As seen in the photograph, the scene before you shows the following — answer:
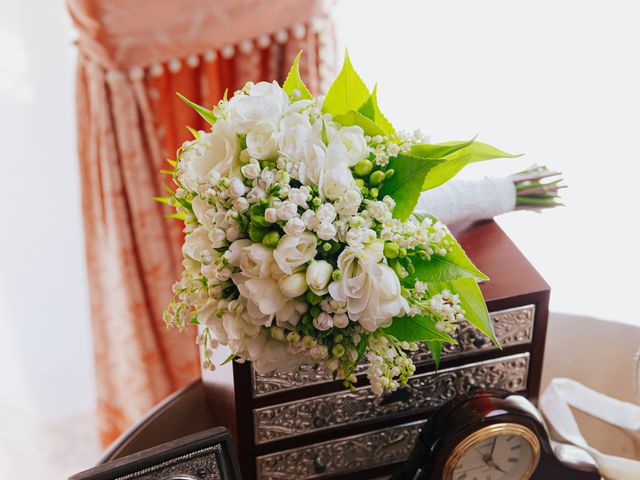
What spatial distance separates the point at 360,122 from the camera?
2.78 feet

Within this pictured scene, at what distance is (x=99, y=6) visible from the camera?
1454 millimetres

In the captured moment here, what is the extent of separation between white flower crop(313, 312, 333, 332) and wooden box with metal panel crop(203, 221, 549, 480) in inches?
7.7

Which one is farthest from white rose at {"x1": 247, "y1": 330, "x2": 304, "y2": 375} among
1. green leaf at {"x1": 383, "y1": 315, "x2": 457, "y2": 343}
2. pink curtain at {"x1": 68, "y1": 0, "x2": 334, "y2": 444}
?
pink curtain at {"x1": 68, "y1": 0, "x2": 334, "y2": 444}

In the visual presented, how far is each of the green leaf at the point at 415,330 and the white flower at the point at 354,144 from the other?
17 cm

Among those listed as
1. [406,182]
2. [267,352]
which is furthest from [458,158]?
[267,352]

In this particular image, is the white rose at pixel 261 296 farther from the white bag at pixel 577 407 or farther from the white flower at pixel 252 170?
the white bag at pixel 577 407

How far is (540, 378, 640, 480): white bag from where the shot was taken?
1091mm

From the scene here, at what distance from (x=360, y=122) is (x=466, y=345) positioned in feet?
1.10

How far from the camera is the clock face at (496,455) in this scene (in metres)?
0.93

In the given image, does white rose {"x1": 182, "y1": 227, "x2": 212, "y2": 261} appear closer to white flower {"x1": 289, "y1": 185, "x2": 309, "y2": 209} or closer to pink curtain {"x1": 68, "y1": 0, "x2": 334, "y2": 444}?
white flower {"x1": 289, "y1": 185, "x2": 309, "y2": 209}

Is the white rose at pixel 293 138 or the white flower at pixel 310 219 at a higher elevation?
the white rose at pixel 293 138

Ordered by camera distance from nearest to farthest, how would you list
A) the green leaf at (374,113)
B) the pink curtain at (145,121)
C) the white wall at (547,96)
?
the green leaf at (374,113), the pink curtain at (145,121), the white wall at (547,96)

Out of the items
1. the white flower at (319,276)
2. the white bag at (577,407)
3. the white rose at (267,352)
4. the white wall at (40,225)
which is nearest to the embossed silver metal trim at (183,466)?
the white rose at (267,352)

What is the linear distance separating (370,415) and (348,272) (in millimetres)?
320
